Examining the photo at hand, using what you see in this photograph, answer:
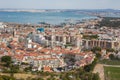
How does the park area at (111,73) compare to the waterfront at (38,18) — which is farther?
the waterfront at (38,18)

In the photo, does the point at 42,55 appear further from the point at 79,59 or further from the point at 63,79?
the point at 63,79

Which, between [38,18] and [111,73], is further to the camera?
[38,18]

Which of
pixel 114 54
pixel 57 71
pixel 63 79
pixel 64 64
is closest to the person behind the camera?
pixel 63 79

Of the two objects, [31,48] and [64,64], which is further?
[31,48]

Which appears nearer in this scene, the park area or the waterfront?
the park area

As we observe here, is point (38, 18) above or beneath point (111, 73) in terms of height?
beneath

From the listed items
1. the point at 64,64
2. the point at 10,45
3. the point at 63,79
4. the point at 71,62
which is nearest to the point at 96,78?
the point at 63,79

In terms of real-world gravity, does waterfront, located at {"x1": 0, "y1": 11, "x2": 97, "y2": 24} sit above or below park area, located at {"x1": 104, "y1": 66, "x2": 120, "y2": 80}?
below

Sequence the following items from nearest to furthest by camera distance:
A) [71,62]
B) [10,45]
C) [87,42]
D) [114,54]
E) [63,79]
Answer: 1. [63,79]
2. [71,62]
3. [114,54]
4. [10,45]
5. [87,42]
